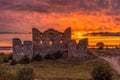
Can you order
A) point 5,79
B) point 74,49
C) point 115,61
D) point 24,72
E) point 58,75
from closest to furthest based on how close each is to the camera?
point 5,79 < point 24,72 < point 58,75 < point 115,61 < point 74,49

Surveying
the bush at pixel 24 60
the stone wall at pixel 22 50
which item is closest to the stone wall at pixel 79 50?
the stone wall at pixel 22 50

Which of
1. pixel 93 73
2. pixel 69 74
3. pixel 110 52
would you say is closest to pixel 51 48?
pixel 110 52

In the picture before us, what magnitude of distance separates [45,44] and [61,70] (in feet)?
66.3

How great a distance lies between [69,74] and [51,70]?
6.94m

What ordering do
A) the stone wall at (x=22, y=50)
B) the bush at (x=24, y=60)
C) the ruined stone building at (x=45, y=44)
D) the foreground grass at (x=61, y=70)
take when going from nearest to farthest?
1. the foreground grass at (x=61, y=70)
2. the bush at (x=24, y=60)
3. the stone wall at (x=22, y=50)
4. the ruined stone building at (x=45, y=44)

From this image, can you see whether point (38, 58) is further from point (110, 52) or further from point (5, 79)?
point (5, 79)

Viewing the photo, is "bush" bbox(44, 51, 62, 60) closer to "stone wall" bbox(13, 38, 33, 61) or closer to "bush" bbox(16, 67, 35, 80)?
"stone wall" bbox(13, 38, 33, 61)

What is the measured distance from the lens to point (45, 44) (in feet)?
326

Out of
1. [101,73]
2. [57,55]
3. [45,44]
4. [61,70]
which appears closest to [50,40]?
[45,44]

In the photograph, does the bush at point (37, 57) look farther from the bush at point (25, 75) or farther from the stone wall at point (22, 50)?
the bush at point (25, 75)

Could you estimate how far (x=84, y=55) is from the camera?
93438 millimetres

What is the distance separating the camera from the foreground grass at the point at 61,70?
71.2 m

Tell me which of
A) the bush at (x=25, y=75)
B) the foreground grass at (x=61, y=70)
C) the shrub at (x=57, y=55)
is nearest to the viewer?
the bush at (x=25, y=75)

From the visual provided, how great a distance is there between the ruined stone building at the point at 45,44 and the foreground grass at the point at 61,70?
616 centimetres
